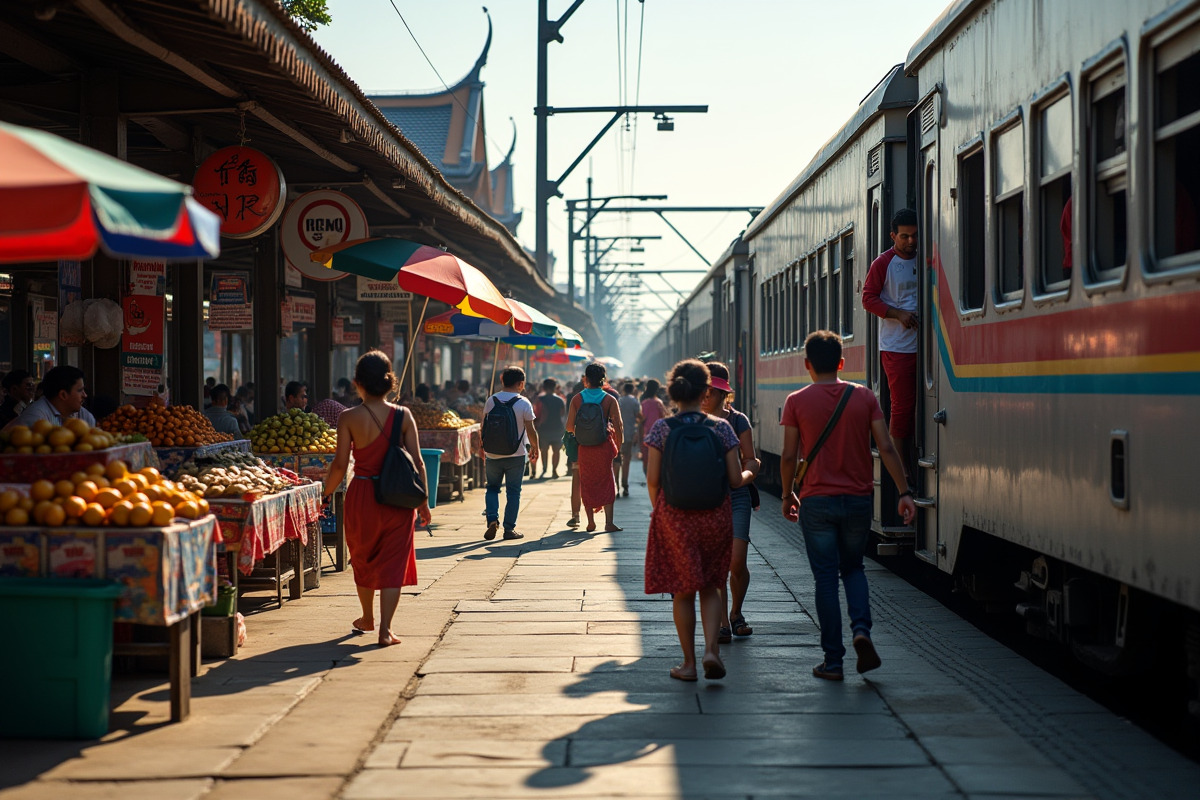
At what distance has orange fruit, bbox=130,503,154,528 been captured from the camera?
573cm

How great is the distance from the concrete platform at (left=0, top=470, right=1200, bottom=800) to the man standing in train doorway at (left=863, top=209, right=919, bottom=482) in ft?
4.12

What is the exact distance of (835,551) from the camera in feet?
21.9

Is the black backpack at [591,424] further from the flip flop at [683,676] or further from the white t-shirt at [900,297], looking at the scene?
the flip flop at [683,676]

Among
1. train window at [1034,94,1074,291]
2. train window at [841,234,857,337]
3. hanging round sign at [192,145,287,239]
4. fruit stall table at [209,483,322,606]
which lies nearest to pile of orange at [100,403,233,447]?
fruit stall table at [209,483,322,606]

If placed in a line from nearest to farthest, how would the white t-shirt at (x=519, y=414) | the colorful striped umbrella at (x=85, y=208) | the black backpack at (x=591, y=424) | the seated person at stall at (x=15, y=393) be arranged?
the colorful striped umbrella at (x=85, y=208), the seated person at stall at (x=15, y=393), the white t-shirt at (x=519, y=414), the black backpack at (x=591, y=424)

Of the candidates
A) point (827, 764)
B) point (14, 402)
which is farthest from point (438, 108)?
point (827, 764)

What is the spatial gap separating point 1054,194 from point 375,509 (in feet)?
12.9

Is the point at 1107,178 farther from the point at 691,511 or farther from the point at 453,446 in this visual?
the point at 453,446

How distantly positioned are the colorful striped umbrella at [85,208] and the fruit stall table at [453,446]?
11.5 meters

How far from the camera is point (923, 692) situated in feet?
20.9

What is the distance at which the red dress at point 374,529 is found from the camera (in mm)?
7770

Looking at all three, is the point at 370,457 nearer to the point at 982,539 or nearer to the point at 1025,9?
the point at 982,539

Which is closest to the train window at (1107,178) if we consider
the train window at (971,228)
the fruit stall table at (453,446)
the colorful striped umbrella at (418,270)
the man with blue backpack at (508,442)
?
the train window at (971,228)

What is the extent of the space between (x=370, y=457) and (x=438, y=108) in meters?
40.7
